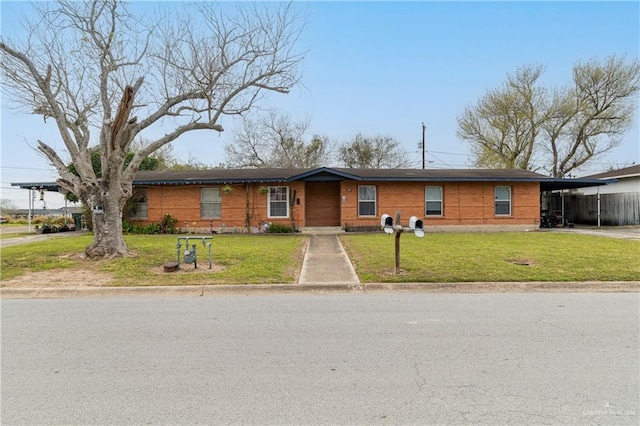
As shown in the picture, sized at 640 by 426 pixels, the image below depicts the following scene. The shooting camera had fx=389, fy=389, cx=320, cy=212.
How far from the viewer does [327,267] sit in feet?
31.9

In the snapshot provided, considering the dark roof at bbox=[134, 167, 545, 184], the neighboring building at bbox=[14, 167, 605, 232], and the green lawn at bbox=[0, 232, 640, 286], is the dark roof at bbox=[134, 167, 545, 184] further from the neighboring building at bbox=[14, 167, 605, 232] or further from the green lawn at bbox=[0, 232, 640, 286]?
the green lawn at bbox=[0, 232, 640, 286]

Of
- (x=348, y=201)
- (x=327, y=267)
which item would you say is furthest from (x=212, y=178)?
(x=327, y=267)

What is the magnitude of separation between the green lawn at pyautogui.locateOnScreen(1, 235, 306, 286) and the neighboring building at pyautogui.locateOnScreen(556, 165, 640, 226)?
66.3 ft

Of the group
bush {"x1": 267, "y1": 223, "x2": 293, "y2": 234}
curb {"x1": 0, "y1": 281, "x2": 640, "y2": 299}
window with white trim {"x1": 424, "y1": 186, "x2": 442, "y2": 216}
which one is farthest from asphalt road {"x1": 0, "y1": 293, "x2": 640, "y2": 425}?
window with white trim {"x1": 424, "y1": 186, "x2": 442, "y2": 216}

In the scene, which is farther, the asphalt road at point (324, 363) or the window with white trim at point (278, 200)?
the window with white trim at point (278, 200)

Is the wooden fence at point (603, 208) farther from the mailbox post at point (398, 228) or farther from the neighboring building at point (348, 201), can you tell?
the mailbox post at point (398, 228)

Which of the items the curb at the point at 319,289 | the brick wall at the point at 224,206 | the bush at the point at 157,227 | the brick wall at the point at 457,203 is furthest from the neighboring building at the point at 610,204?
the bush at the point at 157,227

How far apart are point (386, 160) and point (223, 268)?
3767 cm

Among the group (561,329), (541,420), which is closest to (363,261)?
(561,329)

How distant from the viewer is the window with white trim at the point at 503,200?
2062 cm

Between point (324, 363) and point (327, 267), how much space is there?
226 inches

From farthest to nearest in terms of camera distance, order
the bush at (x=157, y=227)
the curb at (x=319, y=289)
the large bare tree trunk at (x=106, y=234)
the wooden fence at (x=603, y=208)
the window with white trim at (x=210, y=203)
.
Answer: the wooden fence at (x=603, y=208) → the window with white trim at (x=210, y=203) → the bush at (x=157, y=227) → the large bare tree trunk at (x=106, y=234) → the curb at (x=319, y=289)

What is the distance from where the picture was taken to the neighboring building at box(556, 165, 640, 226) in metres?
22.8

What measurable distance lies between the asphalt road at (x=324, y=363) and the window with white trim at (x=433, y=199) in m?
13.9
